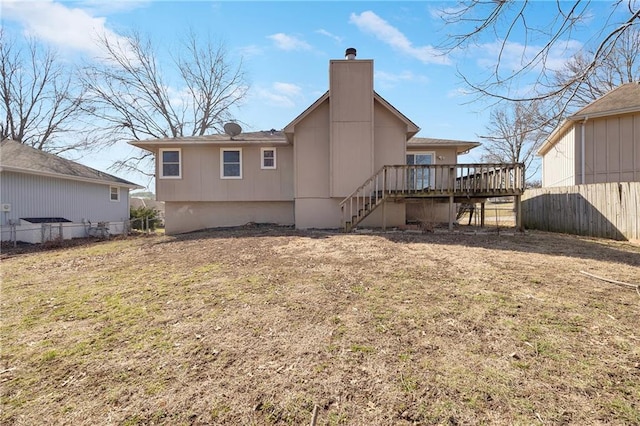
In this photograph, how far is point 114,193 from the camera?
18.2 meters

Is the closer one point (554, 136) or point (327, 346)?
point (327, 346)

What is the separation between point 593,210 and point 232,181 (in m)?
13.3

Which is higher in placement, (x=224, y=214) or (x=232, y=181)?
(x=232, y=181)

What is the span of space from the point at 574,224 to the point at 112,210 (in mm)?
22943

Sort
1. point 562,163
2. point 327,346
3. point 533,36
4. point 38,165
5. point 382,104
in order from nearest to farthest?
1. point 327,346
2. point 533,36
3. point 382,104
4. point 38,165
5. point 562,163

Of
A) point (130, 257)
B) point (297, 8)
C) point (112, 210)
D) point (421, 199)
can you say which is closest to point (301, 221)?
point (421, 199)

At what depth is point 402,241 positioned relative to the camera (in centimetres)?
827

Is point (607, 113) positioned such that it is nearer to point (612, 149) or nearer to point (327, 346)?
point (612, 149)

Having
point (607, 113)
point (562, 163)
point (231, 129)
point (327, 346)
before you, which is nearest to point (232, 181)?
point (231, 129)

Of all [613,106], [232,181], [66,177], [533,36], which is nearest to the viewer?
[533,36]

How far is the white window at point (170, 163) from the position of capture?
500 inches

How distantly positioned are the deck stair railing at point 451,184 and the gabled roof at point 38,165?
1343 centimetres

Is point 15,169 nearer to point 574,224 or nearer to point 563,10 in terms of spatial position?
point 563,10

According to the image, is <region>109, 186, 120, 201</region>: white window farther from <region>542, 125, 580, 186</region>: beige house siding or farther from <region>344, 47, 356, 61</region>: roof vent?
<region>542, 125, 580, 186</region>: beige house siding
